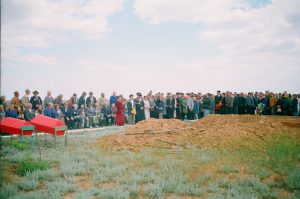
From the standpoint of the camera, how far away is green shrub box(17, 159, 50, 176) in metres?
9.22

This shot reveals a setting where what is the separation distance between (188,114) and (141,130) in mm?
11947

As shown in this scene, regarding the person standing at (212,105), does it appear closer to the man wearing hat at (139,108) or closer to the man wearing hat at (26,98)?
the man wearing hat at (139,108)

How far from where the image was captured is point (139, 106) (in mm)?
25141

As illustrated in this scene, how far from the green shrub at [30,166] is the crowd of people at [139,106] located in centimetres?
702

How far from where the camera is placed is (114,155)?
11742 mm

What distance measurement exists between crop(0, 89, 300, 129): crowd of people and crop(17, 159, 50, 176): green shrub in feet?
23.0

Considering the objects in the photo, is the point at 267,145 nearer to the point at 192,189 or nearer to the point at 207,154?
the point at 207,154

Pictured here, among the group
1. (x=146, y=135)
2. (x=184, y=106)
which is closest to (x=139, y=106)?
(x=184, y=106)

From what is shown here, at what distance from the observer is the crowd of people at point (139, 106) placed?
1903 cm

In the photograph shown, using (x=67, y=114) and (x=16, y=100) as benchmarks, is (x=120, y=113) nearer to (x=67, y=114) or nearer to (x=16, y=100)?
(x=67, y=114)

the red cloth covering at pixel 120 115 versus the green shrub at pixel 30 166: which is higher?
the red cloth covering at pixel 120 115

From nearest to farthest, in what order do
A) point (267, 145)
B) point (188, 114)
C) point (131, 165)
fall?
point (131, 165) < point (267, 145) < point (188, 114)

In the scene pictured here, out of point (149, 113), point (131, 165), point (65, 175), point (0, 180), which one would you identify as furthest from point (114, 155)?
point (149, 113)

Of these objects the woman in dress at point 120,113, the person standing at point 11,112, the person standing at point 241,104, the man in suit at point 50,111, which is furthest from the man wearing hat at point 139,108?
the person standing at point 11,112
